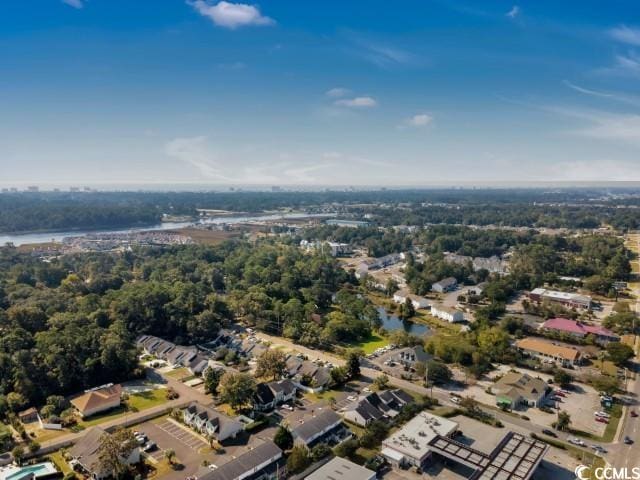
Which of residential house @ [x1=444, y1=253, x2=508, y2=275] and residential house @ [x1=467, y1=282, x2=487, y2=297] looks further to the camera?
residential house @ [x1=444, y1=253, x2=508, y2=275]

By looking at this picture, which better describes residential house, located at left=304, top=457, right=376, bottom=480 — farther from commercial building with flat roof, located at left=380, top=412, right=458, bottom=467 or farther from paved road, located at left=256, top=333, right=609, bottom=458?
paved road, located at left=256, top=333, right=609, bottom=458

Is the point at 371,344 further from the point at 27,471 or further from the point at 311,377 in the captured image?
the point at 27,471

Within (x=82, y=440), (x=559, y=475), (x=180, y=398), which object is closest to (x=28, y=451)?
(x=82, y=440)

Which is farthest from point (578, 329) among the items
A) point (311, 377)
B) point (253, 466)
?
point (253, 466)

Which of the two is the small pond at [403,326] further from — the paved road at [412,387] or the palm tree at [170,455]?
the palm tree at [170,455]

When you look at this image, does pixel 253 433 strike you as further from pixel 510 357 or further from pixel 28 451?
pixel 510 357

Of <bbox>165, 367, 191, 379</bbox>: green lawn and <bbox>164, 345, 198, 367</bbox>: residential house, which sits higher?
<bbox>164, 345, 198, 367</bbox>: residential house

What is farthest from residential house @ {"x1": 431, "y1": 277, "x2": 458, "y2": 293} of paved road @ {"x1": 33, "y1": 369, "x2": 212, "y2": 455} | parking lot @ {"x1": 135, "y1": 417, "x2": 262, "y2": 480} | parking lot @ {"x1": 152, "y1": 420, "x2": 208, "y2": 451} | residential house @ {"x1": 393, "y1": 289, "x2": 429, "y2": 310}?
parking lot @ {"x1": 152, "y1": 420, "x2": 208, "y2": 451}
